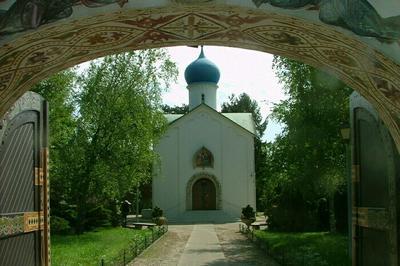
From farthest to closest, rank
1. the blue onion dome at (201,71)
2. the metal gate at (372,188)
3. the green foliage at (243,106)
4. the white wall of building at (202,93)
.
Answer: the green foliage at (243,106) → the blue onion dome at (201,71) → the white wall of building at (202,93) → the metal gate at (372,188)

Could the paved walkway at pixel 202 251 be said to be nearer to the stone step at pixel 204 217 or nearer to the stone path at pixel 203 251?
the stone path at pixel 203 251

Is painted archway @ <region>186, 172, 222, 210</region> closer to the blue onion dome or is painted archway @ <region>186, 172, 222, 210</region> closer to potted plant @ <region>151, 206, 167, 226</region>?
potted plant @ <region>151, 206, 167, 226</region>

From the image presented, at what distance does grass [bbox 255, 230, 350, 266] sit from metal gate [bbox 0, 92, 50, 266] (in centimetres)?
713

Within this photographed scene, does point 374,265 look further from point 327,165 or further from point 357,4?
point 327,165

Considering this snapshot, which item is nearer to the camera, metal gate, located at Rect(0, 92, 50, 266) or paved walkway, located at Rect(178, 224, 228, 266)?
metal gate, located at Rect(0, 92, 50, 266)

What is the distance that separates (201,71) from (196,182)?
10.1 m

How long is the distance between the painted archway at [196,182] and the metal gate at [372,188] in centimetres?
3238

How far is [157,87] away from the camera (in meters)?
27.6

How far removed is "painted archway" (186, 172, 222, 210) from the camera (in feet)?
136

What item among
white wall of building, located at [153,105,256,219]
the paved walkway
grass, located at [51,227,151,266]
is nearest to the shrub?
grass, located at [51,227,151,266]

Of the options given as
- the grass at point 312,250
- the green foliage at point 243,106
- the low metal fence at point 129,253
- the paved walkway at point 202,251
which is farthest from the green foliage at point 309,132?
the green foliage at point 243,106

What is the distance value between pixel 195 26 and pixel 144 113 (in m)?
19.9

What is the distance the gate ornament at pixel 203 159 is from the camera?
42322 mm

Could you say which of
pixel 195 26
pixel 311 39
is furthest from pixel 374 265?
pixel 195 26
